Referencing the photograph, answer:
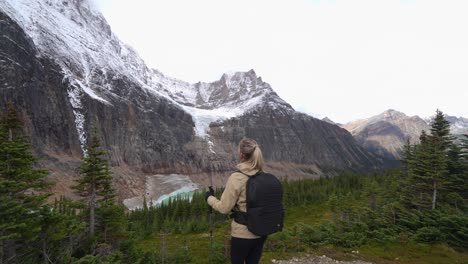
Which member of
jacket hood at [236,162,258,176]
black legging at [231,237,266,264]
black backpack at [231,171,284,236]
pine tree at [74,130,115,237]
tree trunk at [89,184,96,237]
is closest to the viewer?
black backpack at [231,171,284,236]

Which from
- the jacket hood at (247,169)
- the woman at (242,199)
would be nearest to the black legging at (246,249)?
the woman at (242,199)

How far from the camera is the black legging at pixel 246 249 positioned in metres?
5.85

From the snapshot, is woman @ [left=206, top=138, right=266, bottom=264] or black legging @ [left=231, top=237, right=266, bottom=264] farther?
black legging @ [left=231, top=237, right=266, bottom=264]

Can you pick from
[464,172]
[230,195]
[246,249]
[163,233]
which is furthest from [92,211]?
[464,172]

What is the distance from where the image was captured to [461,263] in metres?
16.0

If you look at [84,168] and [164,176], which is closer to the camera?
[84,168]

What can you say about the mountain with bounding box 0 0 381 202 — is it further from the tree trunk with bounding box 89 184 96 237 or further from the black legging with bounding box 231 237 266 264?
the black legging with bounding box 231 237 266 264

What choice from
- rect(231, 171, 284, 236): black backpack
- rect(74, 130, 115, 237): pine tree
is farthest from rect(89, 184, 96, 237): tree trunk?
rect(231, 171, 284, 236): black backpack

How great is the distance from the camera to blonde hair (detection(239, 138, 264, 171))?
5762mm

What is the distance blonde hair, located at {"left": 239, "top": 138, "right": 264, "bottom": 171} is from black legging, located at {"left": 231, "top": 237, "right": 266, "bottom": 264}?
152cm

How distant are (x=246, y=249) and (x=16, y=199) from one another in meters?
8.69

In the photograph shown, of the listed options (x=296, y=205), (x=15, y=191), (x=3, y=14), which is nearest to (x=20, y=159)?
(x=15, y=191)

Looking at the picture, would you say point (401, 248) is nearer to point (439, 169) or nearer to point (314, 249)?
point (314, 249)

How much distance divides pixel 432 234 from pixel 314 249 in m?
8.77
